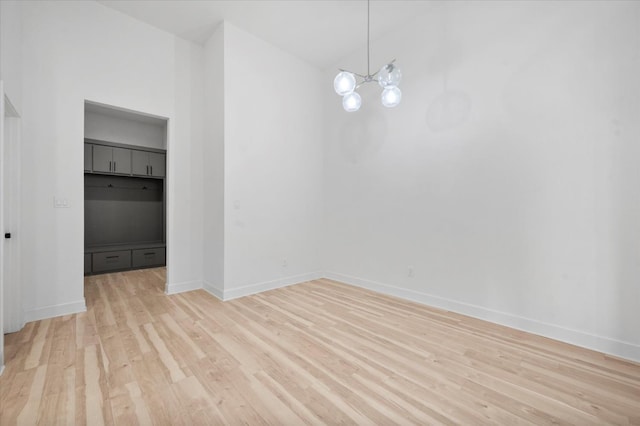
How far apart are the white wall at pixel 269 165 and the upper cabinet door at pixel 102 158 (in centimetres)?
307

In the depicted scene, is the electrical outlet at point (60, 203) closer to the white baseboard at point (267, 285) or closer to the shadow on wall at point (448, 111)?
the white baseboard at point (267, 285)

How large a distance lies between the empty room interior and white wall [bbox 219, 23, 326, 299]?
0.03m

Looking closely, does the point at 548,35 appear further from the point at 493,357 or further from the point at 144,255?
the point at 144,255

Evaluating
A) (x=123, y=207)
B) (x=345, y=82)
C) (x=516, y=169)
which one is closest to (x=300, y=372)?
(x=345, y=82)

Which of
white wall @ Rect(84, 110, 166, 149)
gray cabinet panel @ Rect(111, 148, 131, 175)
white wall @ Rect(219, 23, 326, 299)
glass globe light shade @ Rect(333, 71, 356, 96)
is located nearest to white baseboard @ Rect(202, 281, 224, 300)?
white wall @ Rect(219, 23, 326, 299)

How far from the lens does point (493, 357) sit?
7.54ft

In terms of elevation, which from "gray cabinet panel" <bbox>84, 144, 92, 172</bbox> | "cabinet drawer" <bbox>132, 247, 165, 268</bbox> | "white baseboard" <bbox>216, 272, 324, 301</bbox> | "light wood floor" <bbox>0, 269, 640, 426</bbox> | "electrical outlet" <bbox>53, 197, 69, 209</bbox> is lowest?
"light wood floor" <bbox>0, 269, 640, 426</bbox>

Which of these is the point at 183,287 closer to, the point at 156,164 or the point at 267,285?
the point at 267,285

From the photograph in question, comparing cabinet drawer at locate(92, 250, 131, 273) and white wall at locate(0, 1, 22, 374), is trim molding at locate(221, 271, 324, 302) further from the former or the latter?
cabinet drawer at locate(92, 250, 131, 273)

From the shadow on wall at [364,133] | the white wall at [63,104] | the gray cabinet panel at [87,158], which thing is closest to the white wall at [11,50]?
the white wall at [63,104]

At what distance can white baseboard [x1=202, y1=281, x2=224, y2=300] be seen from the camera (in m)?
3.75

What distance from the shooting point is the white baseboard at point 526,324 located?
7.63 feet

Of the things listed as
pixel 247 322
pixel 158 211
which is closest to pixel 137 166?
pixel 158 211

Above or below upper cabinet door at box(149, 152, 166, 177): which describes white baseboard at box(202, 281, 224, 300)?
below
